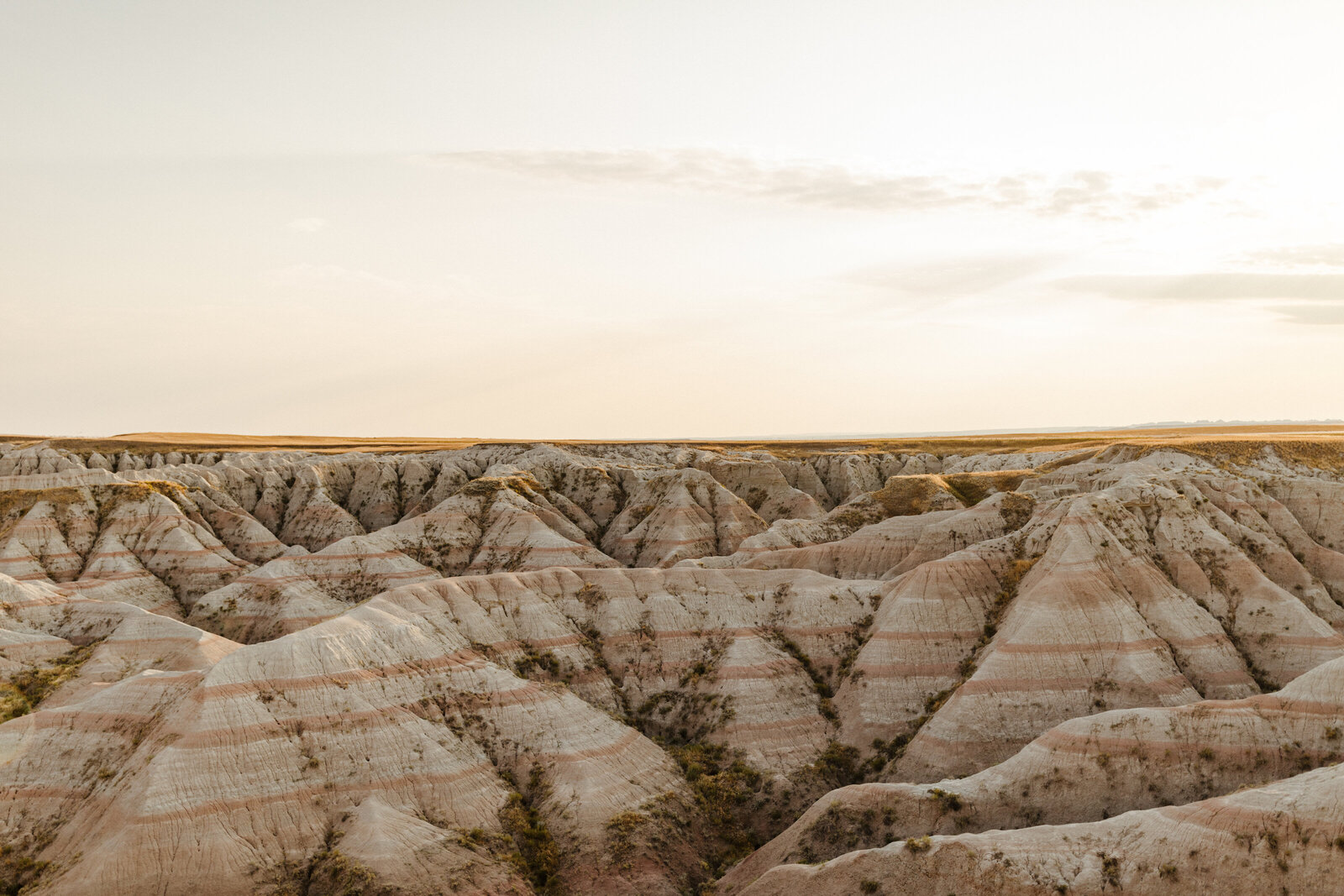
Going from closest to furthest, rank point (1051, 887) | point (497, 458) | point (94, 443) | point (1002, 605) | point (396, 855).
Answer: point (1051, 887)
point (396, 855)
point (1002, 605)
point (497, 458)
point (94, 443)

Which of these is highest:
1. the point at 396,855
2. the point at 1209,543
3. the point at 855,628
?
the point at 1209,543

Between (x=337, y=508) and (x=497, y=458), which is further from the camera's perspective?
(x=497, y=458)

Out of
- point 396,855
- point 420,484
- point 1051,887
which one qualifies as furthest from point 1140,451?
point 420,484

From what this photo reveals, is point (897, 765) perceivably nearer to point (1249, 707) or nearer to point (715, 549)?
point (1249, 707)

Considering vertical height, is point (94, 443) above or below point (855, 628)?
above

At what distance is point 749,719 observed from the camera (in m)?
58.4

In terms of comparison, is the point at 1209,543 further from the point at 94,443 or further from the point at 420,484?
the point at 94,443

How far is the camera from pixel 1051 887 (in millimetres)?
35938

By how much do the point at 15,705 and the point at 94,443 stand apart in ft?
453

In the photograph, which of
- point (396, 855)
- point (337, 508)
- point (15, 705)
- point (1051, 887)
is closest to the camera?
point (1051, 887)

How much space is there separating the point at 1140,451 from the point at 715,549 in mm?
49459

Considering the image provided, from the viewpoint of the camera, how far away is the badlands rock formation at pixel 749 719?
4172 cm

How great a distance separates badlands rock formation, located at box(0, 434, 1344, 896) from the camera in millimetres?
41719

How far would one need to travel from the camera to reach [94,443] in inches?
6939
